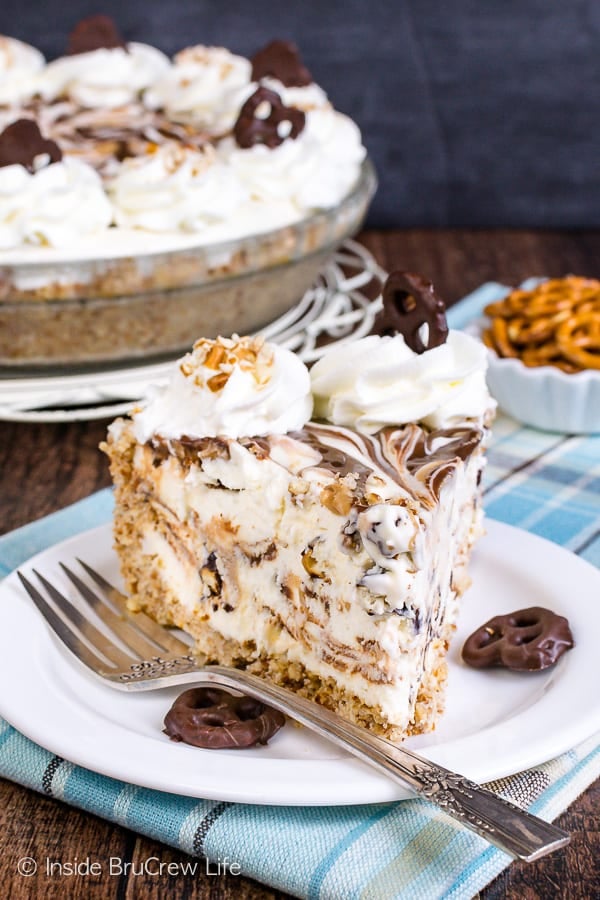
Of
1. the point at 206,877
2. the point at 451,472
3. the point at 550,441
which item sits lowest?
the point at 550,441

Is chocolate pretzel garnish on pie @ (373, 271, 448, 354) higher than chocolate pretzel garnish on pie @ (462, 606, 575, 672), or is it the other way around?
chocolate pretzel garnish on pie @ (373, 271, 448, 354)

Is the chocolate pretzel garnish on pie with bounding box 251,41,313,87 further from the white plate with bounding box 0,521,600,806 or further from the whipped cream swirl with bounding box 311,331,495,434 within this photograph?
the white plate with bounding box 0,521,600,806

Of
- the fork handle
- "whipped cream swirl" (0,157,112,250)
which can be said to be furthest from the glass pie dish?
the fork handle

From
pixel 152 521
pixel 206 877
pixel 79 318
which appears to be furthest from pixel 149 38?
pixel 206 877

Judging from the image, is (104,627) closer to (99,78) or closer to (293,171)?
(293,171)

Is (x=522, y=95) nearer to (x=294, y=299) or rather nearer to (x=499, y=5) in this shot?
(x=499, y=5)
